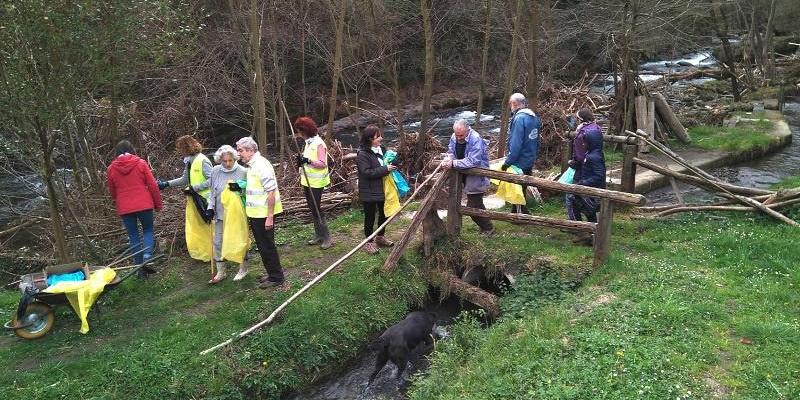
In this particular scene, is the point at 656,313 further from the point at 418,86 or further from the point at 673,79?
the point at 418,86

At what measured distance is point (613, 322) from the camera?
5621mm

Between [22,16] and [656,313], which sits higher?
[22,16]

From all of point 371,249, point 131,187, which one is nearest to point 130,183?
point 131,187

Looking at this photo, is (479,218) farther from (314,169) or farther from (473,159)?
(314,169)

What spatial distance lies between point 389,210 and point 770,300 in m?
4.61

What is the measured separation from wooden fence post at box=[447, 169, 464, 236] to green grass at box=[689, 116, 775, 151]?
7.86 m

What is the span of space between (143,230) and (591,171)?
6.15 metres

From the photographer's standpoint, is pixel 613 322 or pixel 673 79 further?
pixel 673 79

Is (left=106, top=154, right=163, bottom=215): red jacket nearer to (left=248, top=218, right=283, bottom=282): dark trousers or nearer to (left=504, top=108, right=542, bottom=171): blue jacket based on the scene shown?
(left=248, top=218, right=283, bottom=282): dark trousers

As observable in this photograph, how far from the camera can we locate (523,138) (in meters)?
8.13

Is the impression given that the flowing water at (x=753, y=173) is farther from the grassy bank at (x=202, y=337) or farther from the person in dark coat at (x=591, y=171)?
the grassy bank at (x=202, y=337)

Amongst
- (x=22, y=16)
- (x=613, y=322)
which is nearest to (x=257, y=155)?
(x=22, y=16)

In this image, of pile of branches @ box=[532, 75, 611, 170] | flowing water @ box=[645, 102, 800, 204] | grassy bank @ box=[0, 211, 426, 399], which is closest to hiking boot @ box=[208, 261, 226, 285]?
grassy bank @ box=[0, 211, 426, 399]

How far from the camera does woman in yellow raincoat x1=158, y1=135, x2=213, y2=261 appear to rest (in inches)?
305
